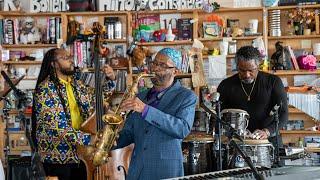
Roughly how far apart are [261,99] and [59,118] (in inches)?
59.0

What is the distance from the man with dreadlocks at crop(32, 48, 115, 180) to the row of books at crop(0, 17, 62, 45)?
9.67ft

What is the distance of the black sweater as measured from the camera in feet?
13.8

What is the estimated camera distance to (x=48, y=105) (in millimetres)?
3764

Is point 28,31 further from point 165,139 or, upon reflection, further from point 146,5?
point 165,139

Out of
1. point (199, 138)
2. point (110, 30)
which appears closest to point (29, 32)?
point (110, 30)

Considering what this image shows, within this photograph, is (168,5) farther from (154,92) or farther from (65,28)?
(154,92)

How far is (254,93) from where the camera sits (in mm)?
4246

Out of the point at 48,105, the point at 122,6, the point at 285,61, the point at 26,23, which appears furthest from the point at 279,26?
the point at 48,105

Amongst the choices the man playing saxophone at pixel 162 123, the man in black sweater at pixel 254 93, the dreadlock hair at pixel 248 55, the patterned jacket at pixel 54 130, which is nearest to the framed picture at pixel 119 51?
the man in black sweater at pixel 254 93

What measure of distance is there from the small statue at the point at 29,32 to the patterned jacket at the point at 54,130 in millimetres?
3147

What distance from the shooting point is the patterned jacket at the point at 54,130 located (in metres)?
3.73

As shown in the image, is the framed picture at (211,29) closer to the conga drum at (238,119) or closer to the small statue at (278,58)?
the small statue at (278,58)

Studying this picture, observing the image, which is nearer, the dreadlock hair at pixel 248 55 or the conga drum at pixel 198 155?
the dreadlock hair at pixel 248 55

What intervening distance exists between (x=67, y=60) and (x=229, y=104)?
1292mm
